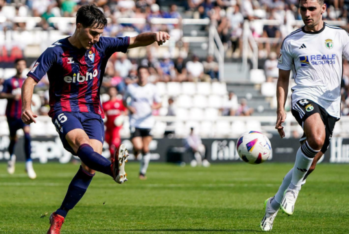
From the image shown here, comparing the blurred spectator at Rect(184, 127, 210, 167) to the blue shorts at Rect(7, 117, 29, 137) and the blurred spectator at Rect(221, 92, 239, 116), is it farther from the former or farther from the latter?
the blue shorts at Rect(7, 117, 29, 137)

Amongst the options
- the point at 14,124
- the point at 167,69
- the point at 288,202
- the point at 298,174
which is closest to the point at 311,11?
the point at 298,174

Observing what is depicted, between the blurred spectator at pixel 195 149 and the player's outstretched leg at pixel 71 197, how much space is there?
14781 millimetres

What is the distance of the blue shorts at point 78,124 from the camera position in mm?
6680

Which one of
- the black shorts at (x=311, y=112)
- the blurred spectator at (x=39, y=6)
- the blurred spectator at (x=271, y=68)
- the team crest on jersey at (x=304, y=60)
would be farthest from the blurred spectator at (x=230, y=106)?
the black shorts at (x=311, y=112)

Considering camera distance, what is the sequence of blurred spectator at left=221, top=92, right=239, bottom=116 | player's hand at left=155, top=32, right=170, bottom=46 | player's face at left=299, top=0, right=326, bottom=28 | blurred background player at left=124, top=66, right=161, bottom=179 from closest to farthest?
player's hand at left=155, top=32, right=170, bottom=46 < player's face at left=299, top=0, right=326, bottom=28 < blurred background player at left=124, top=66, right=161, bottom=179 < blurred spectator at left=221, top=92, right=239, bottom=116

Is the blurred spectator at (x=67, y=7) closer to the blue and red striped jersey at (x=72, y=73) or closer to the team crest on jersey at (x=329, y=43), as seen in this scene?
the blue and red striped jersey at (x=72, y=73)

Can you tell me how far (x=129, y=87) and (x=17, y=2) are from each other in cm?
1236

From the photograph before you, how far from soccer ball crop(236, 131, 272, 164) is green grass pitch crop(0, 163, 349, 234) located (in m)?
0.76

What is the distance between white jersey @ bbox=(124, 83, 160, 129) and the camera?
15938 millimetres

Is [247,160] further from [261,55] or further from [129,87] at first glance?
[261,55]

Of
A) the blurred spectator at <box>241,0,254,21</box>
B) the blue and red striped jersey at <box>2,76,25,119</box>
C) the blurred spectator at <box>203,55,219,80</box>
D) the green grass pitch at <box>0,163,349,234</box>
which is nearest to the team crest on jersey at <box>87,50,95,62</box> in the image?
the green grass pitch at <box>0,163,349,234</box>

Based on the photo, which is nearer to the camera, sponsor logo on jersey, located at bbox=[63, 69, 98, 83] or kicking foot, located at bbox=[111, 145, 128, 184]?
kicking foot, located at bbox=[111, 145, 128, 184]

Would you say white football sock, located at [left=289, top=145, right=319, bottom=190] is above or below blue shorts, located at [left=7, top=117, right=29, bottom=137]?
above

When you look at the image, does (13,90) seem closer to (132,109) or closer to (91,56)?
(132,109)
